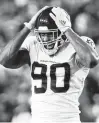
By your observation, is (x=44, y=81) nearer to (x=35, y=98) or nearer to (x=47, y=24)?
(x=35, y=98)

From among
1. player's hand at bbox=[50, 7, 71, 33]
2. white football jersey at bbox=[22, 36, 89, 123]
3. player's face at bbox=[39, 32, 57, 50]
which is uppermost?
player's hand at bbox=[50, 7, 71, 33]

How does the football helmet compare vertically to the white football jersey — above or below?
above

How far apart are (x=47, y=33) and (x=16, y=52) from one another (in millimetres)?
161

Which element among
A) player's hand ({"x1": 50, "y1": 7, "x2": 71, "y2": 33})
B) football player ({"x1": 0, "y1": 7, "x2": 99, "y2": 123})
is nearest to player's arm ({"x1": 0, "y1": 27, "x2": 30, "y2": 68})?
football player ({"x1": 0, "y1": 7, "x2": 99, "y2": 123})

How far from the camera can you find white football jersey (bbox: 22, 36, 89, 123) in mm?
1404

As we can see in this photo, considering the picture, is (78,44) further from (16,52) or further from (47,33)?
(16,52)

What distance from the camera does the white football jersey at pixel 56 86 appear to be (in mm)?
1404

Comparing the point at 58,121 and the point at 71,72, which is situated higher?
the point at 71,72

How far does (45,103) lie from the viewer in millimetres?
1408

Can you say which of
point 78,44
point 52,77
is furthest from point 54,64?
point 78,44

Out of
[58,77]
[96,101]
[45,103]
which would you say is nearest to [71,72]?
[58,77]

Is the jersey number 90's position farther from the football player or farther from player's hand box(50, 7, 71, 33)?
player's hand box(50, 7, 71, 33)

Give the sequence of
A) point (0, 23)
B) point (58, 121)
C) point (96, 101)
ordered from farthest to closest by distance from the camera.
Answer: point (0, 23)
point (96, 101)
point (58, 121)

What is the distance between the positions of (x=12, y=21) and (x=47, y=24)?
144 cm
